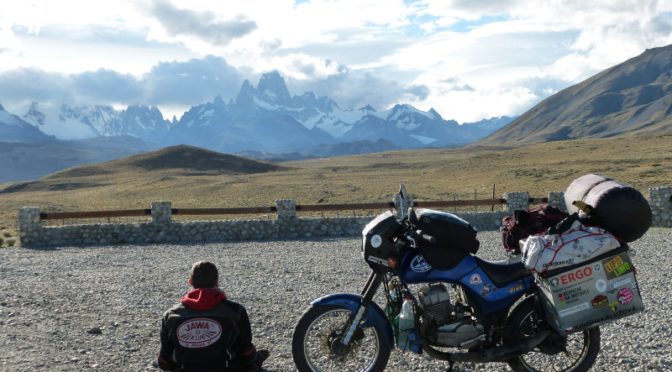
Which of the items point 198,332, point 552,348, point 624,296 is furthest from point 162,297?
point 624,296

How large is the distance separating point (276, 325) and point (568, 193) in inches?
172

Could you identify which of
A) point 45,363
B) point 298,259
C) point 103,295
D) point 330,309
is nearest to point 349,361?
point 330,309

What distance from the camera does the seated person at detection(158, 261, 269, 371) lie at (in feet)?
17.2

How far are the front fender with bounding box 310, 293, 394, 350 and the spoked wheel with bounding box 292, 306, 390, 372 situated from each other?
0.04 m

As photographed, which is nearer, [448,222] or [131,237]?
[448,222]

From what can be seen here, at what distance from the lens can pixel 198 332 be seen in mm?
5262

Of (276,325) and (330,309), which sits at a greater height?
(330,309)

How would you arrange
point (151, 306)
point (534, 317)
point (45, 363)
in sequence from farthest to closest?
point (151, 306)
point (45, 363)
point (534, 317)

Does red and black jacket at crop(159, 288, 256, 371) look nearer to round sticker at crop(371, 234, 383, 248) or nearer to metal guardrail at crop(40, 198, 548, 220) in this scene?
round sticker at crop(371, 234, 383, 248)

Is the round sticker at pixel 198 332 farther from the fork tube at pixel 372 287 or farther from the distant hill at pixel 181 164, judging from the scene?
the distant hill at pixel 181 164

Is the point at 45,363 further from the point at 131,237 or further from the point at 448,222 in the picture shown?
the point at 131,237

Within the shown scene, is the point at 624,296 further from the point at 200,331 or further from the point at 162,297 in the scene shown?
the point at 162,297

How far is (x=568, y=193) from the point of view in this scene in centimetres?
636

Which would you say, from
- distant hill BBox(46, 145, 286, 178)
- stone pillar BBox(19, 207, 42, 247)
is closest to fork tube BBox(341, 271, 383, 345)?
stone pillar BBox(19, 207, 42, 247)
